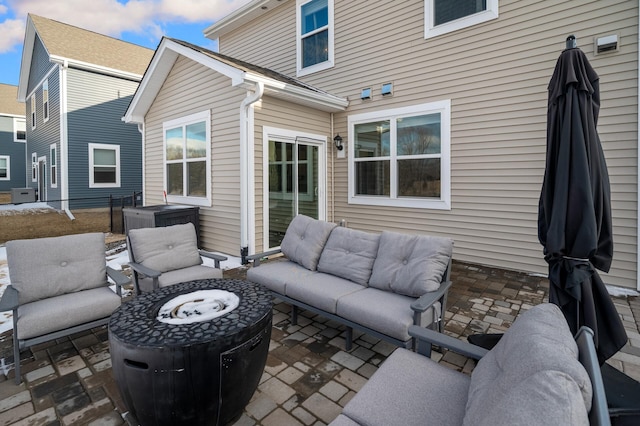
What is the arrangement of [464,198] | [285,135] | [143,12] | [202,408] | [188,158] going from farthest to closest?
1. [143,12]
2. [188,158]
3. [285,135]
4. [464,198]
5. [202,408]

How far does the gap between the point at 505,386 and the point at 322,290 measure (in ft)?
6.85

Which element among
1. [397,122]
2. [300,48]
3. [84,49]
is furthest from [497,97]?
Answer: [84,49]

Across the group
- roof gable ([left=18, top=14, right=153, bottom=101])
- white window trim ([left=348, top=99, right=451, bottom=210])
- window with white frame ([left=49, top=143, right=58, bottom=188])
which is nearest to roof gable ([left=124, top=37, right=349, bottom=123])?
white window trim ([left=348, top=99, right=451, bottom=210])

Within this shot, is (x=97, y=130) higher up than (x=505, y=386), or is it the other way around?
(x=97, y=130)

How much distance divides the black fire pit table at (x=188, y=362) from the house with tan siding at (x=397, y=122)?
385 cm

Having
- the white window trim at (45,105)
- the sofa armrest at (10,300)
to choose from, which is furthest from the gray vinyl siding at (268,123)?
the white window trim at (45,105)

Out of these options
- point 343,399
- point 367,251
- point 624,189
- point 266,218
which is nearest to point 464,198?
point 624,189

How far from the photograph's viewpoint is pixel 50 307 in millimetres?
2781

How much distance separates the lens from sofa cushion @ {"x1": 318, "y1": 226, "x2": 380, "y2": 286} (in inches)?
134

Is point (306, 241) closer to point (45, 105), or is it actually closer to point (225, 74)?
point (225, 74)

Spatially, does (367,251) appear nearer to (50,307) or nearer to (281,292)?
(281,292)

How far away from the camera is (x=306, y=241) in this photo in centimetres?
399

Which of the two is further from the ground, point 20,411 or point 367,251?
point 367,251

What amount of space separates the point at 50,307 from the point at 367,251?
287cm
